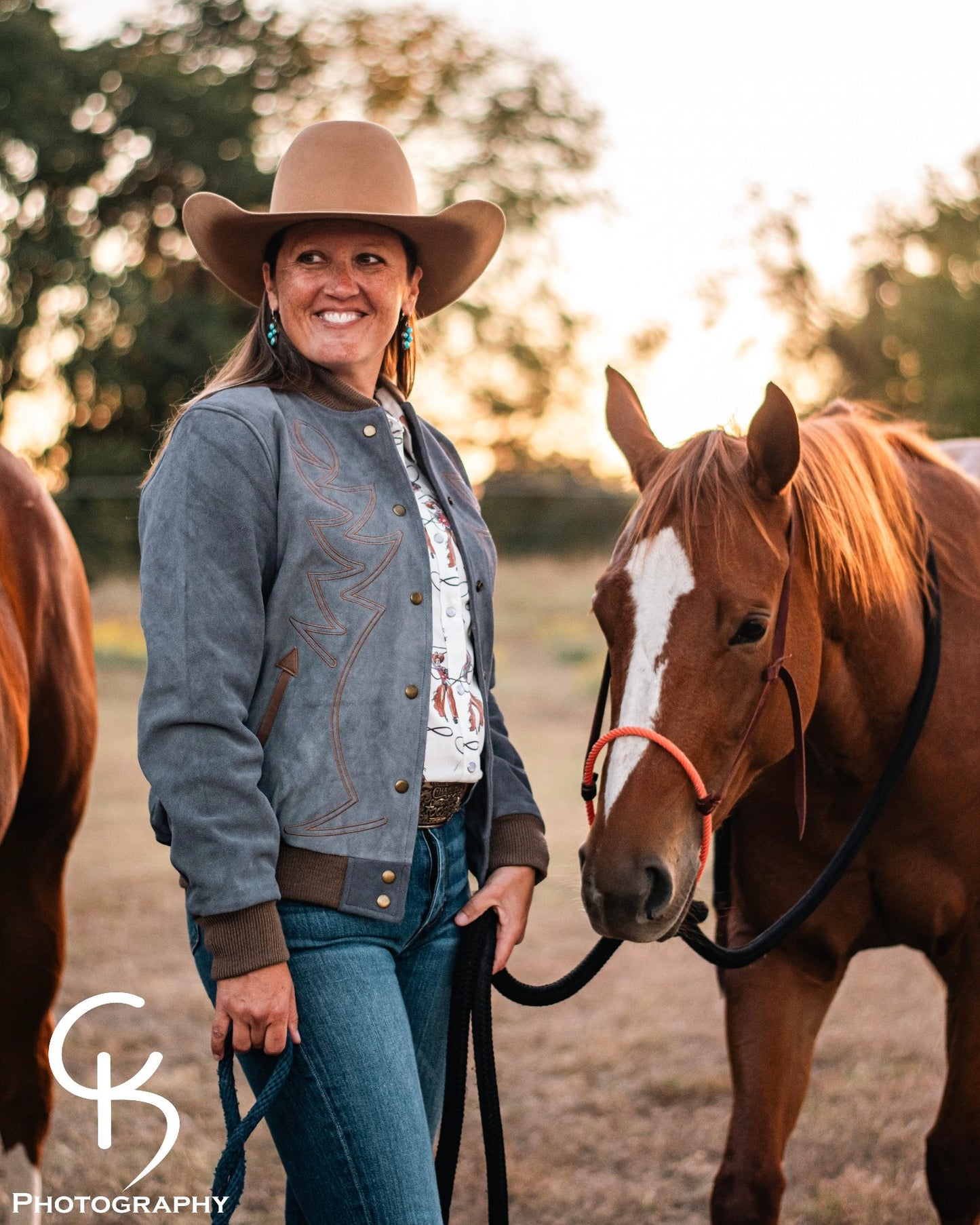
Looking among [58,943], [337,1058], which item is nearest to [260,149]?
[58,943]

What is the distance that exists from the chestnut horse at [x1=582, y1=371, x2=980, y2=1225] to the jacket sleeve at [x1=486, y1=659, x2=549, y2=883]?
0.14 m

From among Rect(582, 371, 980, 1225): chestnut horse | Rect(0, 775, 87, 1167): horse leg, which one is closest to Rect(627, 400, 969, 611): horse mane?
Rect(582, 371, 980, 1225): chestnut horse

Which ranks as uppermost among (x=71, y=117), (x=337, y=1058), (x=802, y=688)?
(x=71, y=117)

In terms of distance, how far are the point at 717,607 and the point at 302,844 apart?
624mm

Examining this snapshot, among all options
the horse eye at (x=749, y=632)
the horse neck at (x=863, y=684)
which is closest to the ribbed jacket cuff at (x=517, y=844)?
the horse eye at (x=749, y=632)

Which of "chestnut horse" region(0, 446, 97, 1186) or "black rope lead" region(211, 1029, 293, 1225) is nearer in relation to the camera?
"black rope lead" region(211, 1029, 293, 1225)

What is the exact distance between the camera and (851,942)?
214 cm

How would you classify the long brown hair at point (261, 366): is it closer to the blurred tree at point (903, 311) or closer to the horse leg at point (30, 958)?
the horse leg at point (30, 958)

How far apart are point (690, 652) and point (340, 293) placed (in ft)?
2.19

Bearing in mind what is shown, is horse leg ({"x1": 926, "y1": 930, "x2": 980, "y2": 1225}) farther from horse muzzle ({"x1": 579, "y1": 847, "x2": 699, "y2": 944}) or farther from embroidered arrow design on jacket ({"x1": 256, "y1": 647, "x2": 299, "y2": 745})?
embroidered arrow design on jacket ({"x1": 256, "y1": 647, "x2": 299, "y2": 745})

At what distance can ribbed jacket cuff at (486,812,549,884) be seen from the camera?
1.70 metres

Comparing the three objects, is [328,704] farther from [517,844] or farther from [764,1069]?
[764,1069]

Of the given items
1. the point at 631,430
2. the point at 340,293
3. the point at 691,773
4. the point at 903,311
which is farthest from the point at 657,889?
the point at 903,311

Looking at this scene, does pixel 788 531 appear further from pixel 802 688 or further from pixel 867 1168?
pixel 867 1168
